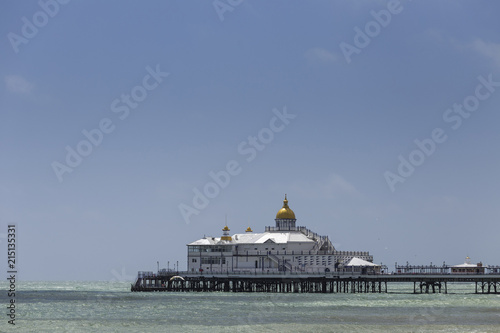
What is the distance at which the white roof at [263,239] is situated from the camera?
12681cm

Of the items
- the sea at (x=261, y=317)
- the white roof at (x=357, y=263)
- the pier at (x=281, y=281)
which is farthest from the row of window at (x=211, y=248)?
the sea at (x=261, y=317)

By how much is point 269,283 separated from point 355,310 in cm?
4312

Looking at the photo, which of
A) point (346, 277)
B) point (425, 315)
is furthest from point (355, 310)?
point (346, 277)

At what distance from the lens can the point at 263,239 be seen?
5037 inches

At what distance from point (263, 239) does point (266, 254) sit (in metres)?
2.92

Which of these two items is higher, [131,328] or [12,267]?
[12,267]

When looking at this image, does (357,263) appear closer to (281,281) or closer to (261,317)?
(281,281)

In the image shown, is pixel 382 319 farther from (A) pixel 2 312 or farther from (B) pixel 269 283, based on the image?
(B) pixel 269 283

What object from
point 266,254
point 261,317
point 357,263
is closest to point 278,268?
point 266,254

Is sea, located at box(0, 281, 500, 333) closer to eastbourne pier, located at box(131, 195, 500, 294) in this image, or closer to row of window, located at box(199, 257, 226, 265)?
eastbourne pier, located at box(131, 195, 500, 294)

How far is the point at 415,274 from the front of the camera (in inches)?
4380

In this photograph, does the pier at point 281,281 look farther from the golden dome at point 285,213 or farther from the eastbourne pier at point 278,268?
the golden dome at point 285,213

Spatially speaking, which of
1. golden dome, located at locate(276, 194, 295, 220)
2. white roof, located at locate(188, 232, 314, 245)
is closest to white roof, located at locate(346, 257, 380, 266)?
white roof, located at locate(188, 232, 314, 245)

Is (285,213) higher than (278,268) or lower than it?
higher
